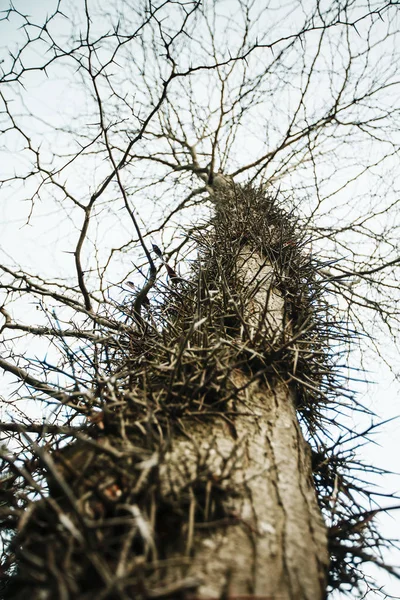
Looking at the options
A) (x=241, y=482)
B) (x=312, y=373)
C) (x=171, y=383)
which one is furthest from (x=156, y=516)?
(x=312, y=373)

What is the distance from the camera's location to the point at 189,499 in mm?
950

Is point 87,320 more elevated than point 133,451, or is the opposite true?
point 87,320

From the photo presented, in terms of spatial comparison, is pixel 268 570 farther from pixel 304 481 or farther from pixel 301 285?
pixel 301 285

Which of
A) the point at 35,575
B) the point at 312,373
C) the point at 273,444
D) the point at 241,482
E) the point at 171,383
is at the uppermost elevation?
the point at 312,373

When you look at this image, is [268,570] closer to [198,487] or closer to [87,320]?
[198,487]

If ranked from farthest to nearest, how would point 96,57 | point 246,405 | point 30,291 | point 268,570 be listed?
1. point 30,291
2. point 96,57
3. point 246,405
4. point 268,570

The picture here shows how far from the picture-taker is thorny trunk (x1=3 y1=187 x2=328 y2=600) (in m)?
0.77

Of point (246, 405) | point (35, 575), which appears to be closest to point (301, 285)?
point (246, 405)

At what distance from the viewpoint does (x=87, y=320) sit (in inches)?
114

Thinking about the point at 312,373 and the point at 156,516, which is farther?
the point at 312,373

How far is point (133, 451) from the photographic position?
3.20 feet

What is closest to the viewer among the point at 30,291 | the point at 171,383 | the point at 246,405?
the point at 171,383

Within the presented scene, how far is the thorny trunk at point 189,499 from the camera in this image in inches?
30.3

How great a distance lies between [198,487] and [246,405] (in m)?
0.42
